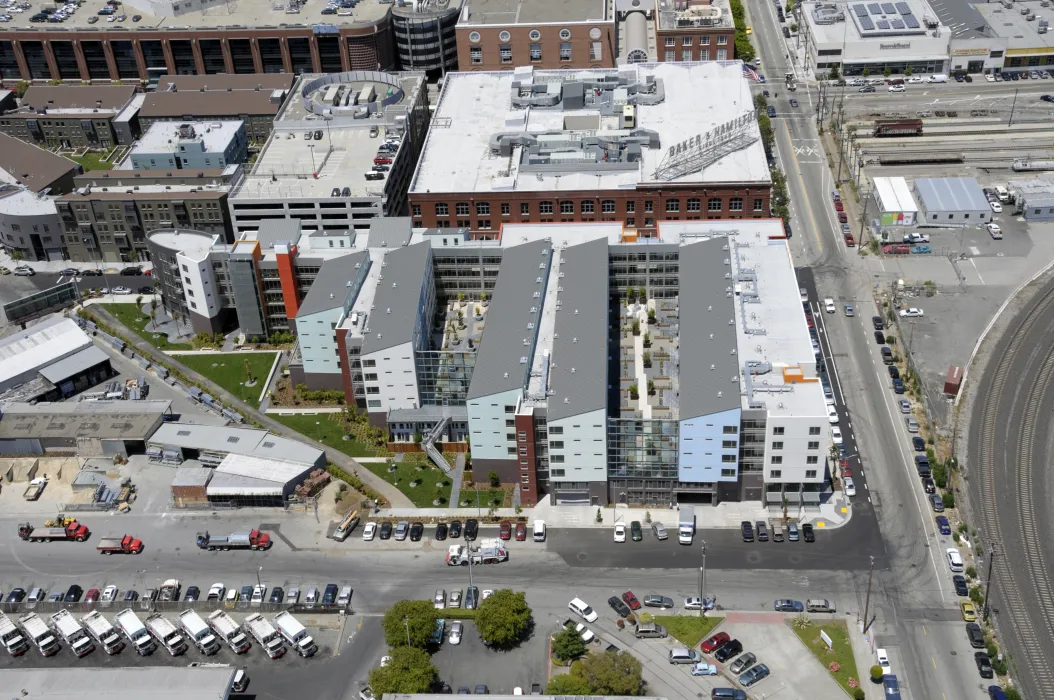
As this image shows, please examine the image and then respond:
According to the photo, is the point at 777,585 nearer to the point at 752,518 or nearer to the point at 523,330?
the point at 752,518

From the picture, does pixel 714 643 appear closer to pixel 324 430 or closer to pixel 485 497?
pixel 485 497

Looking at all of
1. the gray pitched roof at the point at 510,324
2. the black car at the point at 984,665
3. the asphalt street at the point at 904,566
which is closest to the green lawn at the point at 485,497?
the gray pitched roof at the point at 510,324

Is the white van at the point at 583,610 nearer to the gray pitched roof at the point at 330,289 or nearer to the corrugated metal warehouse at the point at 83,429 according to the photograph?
the gray pitched roof at the point at 330,289

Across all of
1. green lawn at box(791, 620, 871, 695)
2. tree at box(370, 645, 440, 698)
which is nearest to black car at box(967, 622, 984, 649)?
green lawn at box(791, 620, 871, 695)

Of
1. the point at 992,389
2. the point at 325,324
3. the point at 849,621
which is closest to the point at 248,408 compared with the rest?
the point at 325,324

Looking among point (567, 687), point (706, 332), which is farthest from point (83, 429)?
point (706, 332)

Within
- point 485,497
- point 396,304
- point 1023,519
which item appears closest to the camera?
point 1023,519
